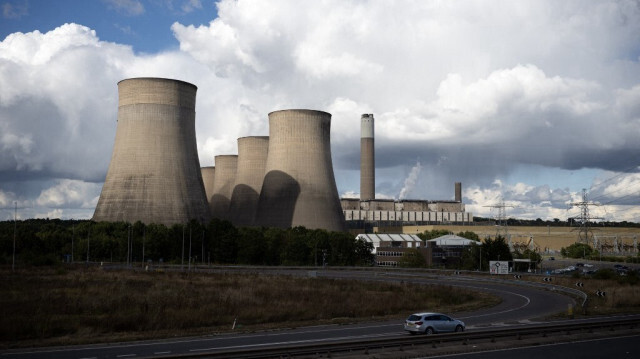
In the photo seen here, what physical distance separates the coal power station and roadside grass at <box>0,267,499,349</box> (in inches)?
671

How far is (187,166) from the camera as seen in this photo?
190ft

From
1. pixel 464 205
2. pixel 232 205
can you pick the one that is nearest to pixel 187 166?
pixel 232 205

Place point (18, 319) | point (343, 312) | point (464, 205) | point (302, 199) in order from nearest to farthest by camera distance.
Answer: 1. point (18, 319)
2. point (343, 312)
3. point (302, 199)
4. point (464, 205)

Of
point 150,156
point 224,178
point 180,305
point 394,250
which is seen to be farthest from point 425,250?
point 180,305

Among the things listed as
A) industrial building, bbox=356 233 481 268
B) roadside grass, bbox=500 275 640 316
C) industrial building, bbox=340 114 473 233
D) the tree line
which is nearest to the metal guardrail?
roadside grass, bbox=500 275 640 316

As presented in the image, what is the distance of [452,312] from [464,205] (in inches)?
5199

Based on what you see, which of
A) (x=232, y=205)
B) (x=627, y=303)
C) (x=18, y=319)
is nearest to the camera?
(x=18, y=319)

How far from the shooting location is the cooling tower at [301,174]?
66.8 m

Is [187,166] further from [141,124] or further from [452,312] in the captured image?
[452,312]

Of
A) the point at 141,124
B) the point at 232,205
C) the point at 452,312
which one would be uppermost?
the point at 141,124

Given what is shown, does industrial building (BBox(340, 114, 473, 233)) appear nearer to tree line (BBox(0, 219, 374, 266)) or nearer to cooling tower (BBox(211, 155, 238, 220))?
cooling tower (BBox(211, 155, 238, 220))

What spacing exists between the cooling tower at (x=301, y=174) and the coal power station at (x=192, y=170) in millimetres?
111

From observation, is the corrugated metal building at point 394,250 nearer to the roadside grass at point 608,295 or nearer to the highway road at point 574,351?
the roadside grass at point 608,295

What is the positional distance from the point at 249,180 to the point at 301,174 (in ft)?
66.0
